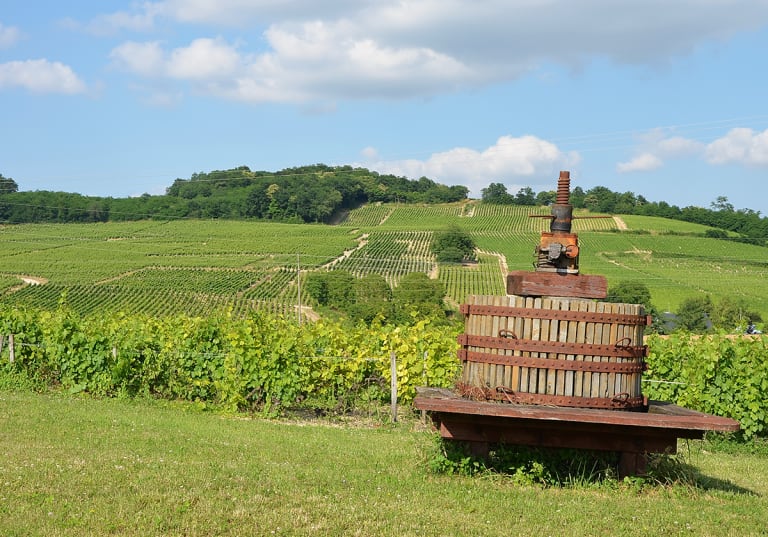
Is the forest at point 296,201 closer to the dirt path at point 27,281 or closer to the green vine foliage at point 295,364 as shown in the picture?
the dirt path at point 27,281

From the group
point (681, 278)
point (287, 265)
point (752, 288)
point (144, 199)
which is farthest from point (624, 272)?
point (144, 199)

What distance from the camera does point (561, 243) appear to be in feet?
23.2

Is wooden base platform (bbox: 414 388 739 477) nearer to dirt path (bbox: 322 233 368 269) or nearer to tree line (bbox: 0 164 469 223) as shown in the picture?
dirt path (bbox: 322 233 368 269)

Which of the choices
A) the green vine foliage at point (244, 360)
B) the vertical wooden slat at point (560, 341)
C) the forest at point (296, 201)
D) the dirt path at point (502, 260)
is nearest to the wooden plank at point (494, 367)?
the vertical wooden slat at point (560, 341)

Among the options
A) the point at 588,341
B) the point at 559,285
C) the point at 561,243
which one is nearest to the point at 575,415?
the point at 588,341

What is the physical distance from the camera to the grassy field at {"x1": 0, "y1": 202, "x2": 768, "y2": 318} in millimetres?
58844

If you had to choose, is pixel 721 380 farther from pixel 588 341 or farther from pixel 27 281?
pixel 27 281

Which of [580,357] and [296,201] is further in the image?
[296,201]

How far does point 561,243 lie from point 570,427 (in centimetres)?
171

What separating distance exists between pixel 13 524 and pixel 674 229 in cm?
8665

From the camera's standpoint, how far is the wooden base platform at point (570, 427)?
6012 mm

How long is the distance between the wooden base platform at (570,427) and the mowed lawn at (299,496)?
0.34 m

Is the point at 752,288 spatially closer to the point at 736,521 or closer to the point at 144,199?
the point at 736,521

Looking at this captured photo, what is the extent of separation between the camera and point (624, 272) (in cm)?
6444
